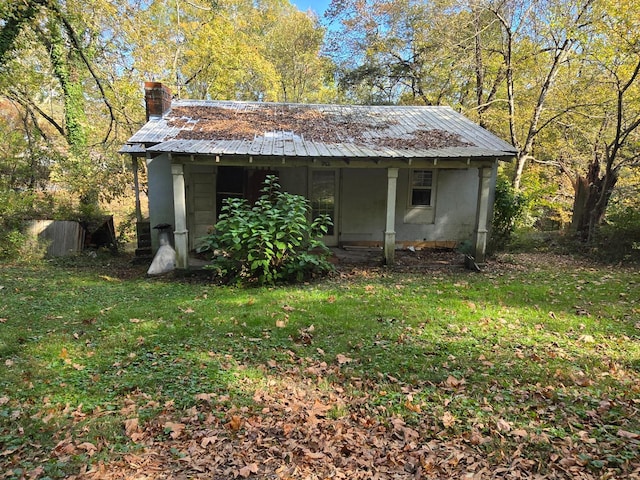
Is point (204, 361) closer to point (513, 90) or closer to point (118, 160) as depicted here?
point (118, 160)

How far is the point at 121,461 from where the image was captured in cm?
268

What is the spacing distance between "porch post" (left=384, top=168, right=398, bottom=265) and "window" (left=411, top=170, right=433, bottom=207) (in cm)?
237

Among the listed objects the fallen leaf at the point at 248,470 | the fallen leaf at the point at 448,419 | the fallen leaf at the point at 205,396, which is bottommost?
the fallen leaf at the point at 248,470

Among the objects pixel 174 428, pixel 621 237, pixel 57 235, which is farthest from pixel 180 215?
pixel 621 237

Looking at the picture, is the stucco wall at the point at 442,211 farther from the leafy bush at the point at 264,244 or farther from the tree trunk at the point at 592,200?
the leafy bush at the point at 264,244

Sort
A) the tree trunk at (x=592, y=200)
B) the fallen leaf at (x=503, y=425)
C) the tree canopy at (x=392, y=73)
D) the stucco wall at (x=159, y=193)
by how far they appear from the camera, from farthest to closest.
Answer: the tree canopy at (x=392, y=73) < the tree trunk at (x=592, y=200) < the stucco wall at (x=159, y=193) < the fallen leaf at (x=503, y=425)

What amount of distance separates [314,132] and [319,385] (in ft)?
24.1

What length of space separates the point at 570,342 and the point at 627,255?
6.11 metres

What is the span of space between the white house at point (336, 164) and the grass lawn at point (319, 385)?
3.03m

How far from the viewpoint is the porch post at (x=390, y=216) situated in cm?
859

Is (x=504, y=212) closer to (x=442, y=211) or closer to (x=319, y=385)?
(x=442, y=211)

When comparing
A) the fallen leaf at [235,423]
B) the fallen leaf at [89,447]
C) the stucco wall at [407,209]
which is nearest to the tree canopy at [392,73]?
the stucco wall at [407,209]

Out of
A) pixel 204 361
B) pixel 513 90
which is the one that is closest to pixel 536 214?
pixel 513 90

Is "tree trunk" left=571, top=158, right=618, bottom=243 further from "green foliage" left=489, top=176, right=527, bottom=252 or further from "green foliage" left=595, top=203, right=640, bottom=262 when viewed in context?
"green foliage" left=489, top=176, right=527, bottom=252
